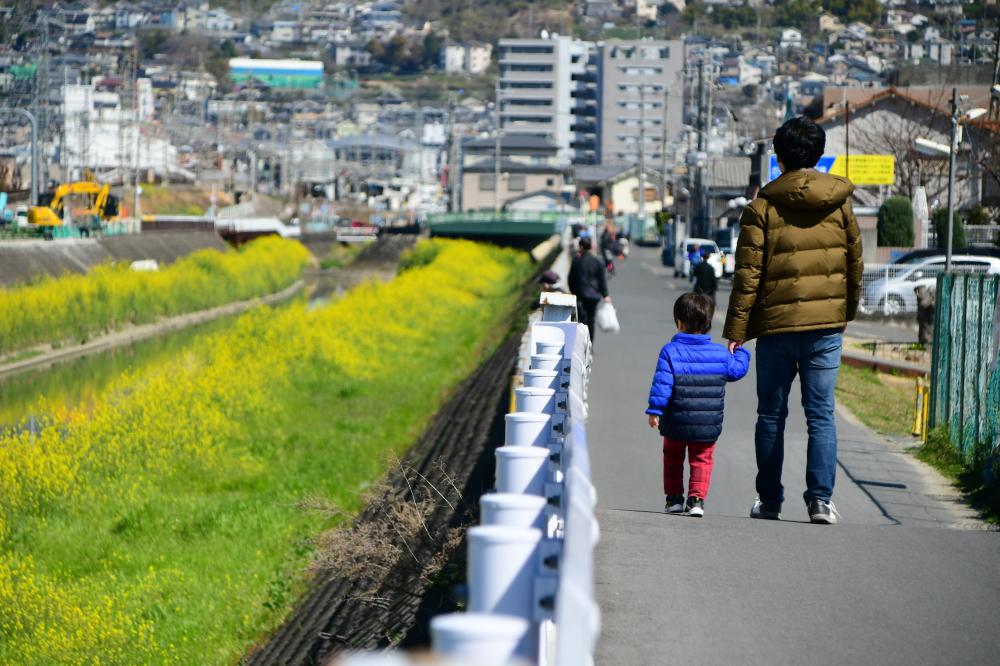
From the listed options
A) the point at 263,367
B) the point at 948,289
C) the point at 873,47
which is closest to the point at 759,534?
the point at 948,289

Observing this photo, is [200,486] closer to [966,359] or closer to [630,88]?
[966,359]

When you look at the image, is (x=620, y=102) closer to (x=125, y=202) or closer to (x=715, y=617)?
(x=125, y=202)

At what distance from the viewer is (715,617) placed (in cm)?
602

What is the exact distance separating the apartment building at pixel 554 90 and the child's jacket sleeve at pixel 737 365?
161m

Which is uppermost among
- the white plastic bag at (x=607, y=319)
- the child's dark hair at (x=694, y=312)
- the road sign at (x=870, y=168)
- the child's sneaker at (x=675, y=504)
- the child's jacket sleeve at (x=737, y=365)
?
the road sign at (x=870, y=168)

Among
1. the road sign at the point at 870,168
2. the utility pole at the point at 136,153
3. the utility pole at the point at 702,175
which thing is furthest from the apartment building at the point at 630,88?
the road sign at the point at 870,168

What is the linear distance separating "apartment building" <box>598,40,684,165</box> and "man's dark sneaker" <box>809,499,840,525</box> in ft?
500

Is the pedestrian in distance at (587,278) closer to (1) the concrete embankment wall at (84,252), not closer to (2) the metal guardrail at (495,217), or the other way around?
(1) the concrete embankment wall at (84,252)

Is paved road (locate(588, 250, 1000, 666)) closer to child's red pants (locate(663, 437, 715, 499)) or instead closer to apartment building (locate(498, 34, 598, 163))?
child's red pants (locate(663, 437, 715, 499))

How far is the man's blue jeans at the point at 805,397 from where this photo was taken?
309 inches

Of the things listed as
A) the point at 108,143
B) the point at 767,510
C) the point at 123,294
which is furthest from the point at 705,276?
the point at 108,143

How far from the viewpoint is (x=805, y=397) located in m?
8.02

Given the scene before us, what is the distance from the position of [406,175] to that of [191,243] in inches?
4727

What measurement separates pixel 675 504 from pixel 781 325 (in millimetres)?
1312
